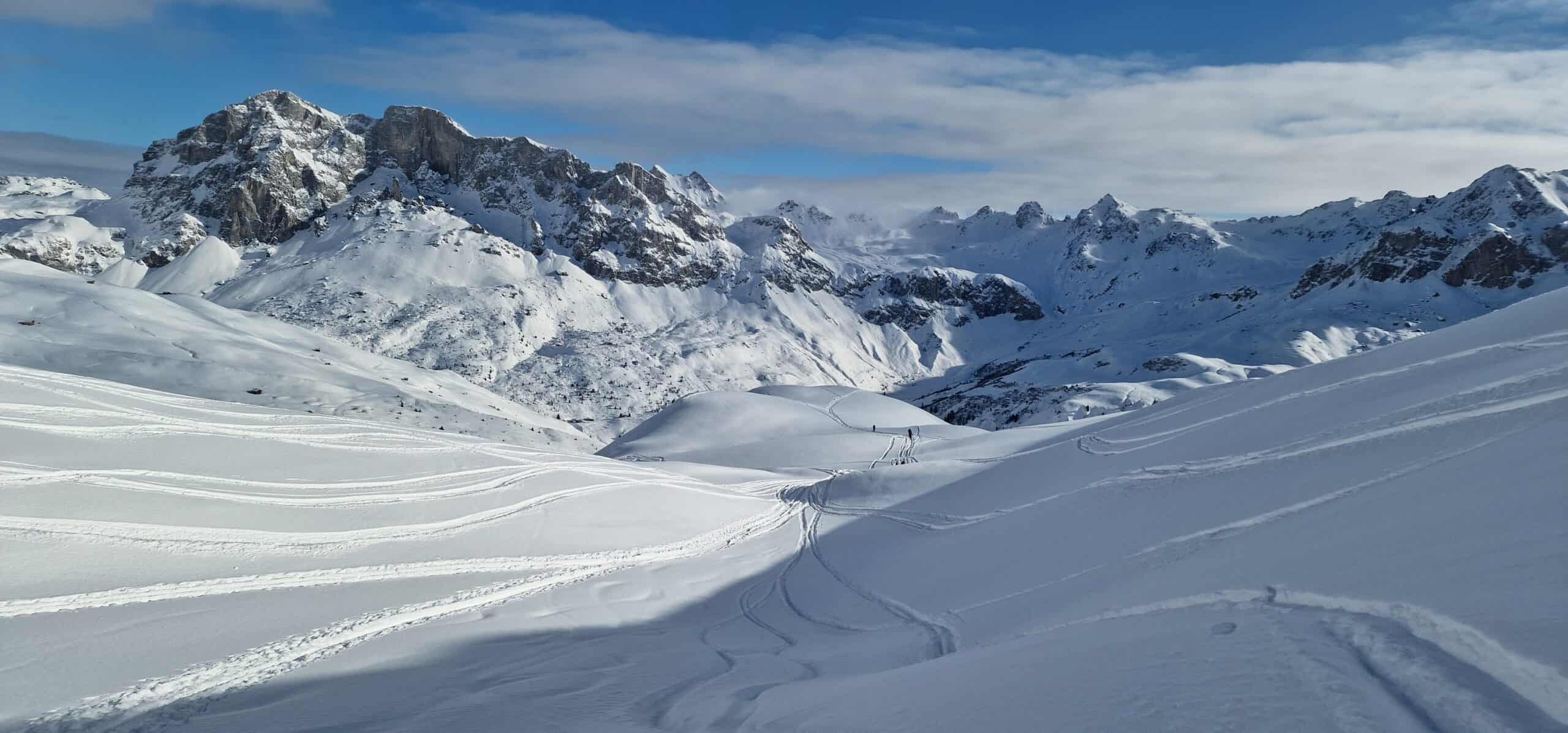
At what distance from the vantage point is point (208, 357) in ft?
168

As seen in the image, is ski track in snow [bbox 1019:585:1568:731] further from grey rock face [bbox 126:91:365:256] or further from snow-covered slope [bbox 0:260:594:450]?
grey rock face [bbox 126:91:365:256]

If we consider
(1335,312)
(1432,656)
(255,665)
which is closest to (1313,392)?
(1432,656)

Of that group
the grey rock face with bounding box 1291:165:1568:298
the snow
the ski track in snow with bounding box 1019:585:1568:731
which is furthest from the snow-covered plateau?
the grey rock face with bounding box 1291:165:1568:298

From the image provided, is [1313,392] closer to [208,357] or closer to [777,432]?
[777,432]

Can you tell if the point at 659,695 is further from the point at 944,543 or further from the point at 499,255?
the point at 499,255

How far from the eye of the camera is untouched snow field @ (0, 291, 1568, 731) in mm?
5254

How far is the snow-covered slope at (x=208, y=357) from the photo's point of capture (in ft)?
145

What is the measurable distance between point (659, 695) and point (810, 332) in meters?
188

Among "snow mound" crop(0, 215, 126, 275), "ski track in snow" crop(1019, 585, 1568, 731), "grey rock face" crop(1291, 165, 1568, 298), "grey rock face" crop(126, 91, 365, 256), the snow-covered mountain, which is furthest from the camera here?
"grey rock face" crop(126, 91, 365, 256)

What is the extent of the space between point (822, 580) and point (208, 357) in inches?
2114

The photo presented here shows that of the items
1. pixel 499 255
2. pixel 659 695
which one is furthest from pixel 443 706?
pixel 499 255

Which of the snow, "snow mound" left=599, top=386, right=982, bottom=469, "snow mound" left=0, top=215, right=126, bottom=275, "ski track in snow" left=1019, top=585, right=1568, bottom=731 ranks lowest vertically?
"snow mound" left=599, top=386, right=982, bottom=469

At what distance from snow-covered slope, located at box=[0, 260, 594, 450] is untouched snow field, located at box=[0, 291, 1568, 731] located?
31600 mm

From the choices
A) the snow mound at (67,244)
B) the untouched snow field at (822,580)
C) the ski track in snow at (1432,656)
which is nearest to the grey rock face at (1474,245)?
the untouched snow field at (822,580)
